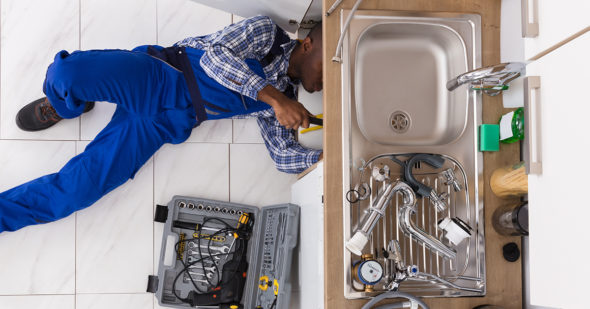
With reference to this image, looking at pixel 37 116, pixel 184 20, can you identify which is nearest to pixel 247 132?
pixel 184 20

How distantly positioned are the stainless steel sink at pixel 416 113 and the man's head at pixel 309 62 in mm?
266

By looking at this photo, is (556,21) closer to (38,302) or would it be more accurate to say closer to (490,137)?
(490,137)

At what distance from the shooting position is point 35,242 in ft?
6.99

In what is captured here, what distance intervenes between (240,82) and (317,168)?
44 centimetres

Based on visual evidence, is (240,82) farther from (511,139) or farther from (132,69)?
(511,139)

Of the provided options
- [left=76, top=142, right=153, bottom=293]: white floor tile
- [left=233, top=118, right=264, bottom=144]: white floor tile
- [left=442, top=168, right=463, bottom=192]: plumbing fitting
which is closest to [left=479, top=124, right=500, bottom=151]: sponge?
[left=442, top=168, right=463, bottom=192]: plumbing fitting

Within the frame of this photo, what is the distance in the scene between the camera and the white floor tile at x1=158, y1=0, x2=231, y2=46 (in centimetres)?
227

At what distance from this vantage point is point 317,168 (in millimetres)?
1557

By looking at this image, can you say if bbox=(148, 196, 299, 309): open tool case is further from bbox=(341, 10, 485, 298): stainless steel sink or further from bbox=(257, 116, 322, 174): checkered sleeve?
bbox=(341, 10, 485, 298): stainless steel sink

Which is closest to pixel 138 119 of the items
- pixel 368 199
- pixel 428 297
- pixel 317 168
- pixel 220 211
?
pixel 220 211

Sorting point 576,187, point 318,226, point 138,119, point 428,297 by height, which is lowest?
point 428,297

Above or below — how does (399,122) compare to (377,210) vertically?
Answer: above

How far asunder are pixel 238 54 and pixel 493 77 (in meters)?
0.90

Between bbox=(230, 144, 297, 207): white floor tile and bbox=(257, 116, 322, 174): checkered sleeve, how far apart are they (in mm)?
130
